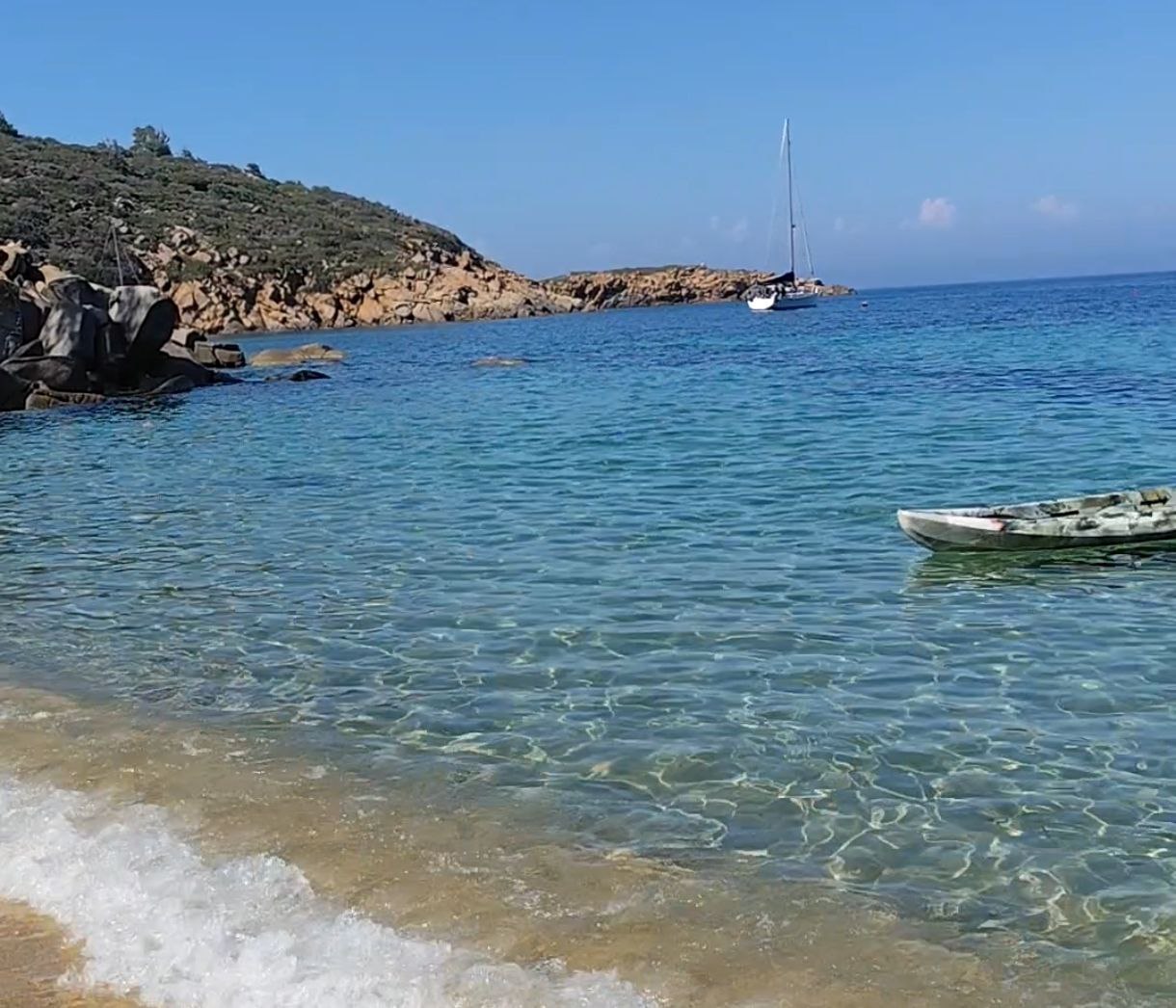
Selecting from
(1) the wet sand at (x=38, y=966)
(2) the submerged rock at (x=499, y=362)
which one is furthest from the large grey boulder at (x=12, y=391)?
(1) the wet sand at (x=38, y=966)

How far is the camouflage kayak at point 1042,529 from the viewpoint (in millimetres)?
12305

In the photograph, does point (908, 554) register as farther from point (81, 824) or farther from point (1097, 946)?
point (81, 824)

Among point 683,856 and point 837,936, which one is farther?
point 683,856

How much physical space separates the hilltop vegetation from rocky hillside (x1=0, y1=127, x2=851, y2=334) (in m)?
0.15

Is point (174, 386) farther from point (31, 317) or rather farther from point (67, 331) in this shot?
point (31, 317)

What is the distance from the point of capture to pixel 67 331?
36344 millimetres

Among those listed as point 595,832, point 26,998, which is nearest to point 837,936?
point 595,832

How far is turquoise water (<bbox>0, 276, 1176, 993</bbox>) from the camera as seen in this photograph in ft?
21.0

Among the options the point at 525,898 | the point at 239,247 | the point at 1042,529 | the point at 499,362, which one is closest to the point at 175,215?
the point at 239,247

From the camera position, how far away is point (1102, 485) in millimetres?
16016

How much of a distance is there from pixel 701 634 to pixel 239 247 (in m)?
95.8

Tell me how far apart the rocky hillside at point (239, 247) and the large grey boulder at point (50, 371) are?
45.8 meters

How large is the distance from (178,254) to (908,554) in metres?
91.2

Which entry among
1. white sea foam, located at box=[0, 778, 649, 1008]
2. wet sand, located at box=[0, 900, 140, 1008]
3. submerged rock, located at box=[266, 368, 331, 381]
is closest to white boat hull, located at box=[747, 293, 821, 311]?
submerged rock, located at box=[266, 368, 331, 381]
